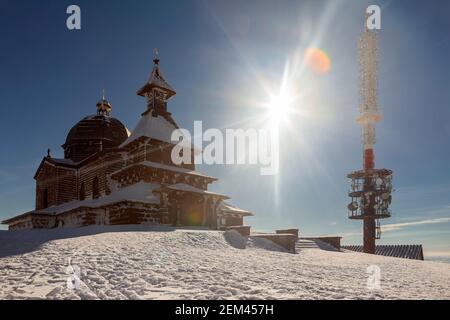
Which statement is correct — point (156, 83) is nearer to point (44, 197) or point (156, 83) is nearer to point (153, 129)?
point (153, 129)

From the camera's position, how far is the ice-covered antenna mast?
44497mm

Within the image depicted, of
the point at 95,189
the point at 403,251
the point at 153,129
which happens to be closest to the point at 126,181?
the point at 153,129

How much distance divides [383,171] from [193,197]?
30.3 metres

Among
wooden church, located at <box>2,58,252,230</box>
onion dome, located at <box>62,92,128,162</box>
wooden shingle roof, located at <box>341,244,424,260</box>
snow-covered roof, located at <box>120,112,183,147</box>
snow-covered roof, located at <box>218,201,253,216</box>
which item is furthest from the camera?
onion dome, located at <box>62,92,128,162</box>

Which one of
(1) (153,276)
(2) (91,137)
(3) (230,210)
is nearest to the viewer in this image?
(1) (153,276)

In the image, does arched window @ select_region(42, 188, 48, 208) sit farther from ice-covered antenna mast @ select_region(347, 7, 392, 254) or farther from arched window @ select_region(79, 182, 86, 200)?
ice-covered antenna mast @ select_region(347, 7, 392, 254)

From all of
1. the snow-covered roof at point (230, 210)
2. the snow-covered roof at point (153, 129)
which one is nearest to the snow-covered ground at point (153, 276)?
the snow-covered roof at point (153, 129)

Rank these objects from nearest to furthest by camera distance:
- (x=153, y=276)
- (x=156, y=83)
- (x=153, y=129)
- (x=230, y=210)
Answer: (x=153, y=276) → (x=153, y=129) → (x=230, y=210) → (x=156, y=83)

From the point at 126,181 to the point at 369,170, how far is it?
32443 mm

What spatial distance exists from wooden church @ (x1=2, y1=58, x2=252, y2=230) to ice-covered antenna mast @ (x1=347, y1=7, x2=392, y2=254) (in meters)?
21.4

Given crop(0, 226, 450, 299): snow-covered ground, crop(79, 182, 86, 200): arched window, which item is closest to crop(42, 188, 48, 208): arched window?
crop(79, 182, 86, 200): arched window

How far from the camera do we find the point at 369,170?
45.1m

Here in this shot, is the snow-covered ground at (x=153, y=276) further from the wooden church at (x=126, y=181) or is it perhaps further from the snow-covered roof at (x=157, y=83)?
the snow-covered roof at (x=157, y=83)

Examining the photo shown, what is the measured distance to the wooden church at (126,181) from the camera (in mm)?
23297
